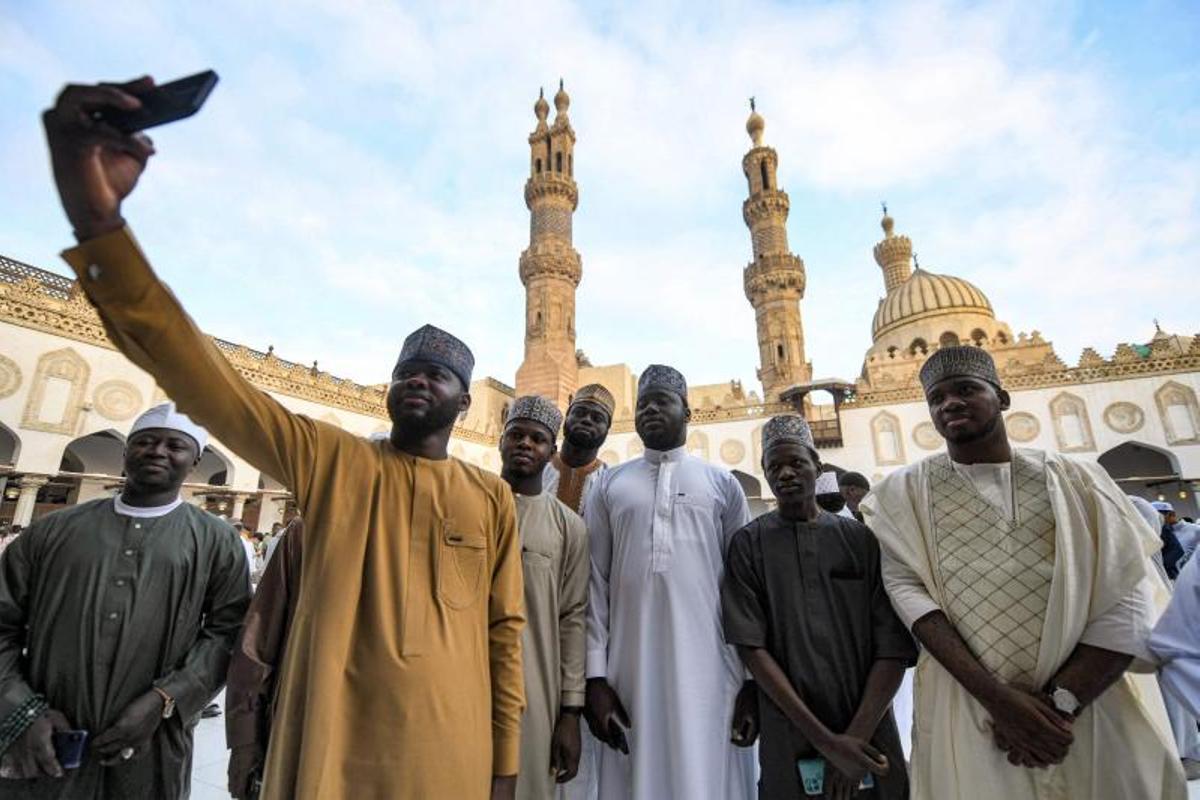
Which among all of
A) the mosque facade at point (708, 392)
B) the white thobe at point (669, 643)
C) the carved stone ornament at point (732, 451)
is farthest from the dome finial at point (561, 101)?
the white thobe at point (669, 643)

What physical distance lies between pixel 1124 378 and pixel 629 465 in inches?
704

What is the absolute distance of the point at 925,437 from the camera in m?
15.6

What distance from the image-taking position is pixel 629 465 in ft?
8.76

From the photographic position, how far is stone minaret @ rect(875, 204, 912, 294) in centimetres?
2905

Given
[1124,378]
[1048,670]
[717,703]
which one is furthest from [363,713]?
[1124,378]

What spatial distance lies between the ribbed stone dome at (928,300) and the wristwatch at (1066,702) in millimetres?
24466

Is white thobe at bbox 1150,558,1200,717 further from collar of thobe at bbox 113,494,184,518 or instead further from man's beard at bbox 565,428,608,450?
collar of thobe at bbox 113,494,184,518

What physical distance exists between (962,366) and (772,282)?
2114cm

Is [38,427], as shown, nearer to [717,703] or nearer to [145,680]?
[145,680]

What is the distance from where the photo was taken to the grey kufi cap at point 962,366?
6.21 ft

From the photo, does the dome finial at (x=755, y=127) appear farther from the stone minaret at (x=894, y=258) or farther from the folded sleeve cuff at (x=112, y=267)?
the folded sleeve cuff at (x=112, y=267)

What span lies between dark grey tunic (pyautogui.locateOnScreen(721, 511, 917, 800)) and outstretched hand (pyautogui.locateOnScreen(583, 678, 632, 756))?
48cm

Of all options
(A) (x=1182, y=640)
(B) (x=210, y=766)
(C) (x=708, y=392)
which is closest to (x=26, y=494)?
(B) (x=210, y=766)

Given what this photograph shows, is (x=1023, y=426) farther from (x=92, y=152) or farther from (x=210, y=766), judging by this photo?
(x=92, y=152)
